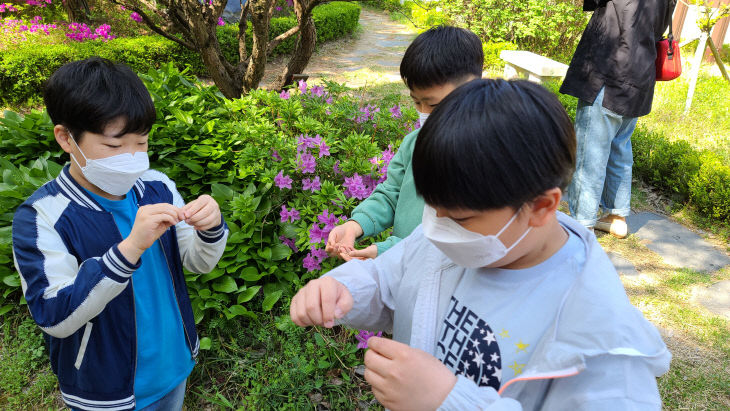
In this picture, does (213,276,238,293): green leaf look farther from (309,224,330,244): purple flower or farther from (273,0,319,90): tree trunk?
(273,0,319,90): tree trunk

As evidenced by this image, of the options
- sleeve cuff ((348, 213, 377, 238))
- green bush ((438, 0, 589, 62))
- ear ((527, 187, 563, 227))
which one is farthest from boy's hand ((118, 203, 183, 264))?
green bush ((438, 0, 589, 62))

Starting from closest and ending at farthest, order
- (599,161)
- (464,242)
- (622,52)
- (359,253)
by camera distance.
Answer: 1. (464,242)
2. (359,253)
3. (622,52)
4. (599,161)

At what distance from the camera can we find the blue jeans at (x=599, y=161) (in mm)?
3617

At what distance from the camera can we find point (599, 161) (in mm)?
3684

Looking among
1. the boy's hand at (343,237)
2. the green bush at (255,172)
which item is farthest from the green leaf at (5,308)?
the boy's hand at (343,237)

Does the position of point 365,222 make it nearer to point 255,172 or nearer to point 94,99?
point 94,99

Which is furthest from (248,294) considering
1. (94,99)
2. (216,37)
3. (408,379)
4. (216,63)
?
(216,37)

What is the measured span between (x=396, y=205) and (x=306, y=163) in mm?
1033

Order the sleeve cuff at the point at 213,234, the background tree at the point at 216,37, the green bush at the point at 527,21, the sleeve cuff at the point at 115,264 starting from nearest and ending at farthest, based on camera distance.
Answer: the sleeve cuff at the point at 115,264
the sleeve cuff at the point at 213,234
the background tree at the point at 216,37
the green bush at the point at 527,21

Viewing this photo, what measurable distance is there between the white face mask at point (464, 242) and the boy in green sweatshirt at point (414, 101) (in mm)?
770

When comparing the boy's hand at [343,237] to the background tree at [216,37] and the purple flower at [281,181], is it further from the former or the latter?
the background tree at [216,37]

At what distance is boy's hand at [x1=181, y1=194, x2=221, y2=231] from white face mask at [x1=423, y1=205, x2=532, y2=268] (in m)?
0.81

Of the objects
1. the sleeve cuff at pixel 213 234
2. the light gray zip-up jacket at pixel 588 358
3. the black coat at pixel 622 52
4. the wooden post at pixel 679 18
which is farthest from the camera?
the wooden post at pixel 679 18

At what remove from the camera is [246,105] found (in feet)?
11.8
